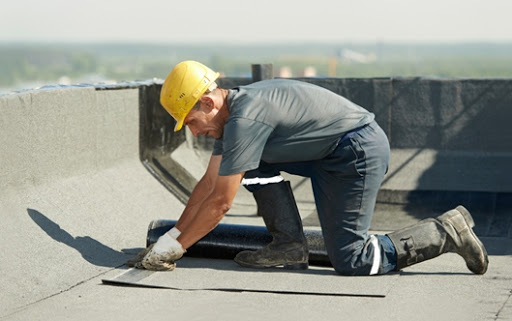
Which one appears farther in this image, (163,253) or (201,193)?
(201,193)

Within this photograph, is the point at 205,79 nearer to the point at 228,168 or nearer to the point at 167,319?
the point at 228,168

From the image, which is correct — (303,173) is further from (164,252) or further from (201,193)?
(164,252)

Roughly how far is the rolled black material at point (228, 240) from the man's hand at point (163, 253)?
15.6 inches

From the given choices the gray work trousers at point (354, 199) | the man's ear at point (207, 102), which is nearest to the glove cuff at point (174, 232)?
the man's ear at point (207, 102)

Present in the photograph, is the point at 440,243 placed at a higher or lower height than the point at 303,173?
lower

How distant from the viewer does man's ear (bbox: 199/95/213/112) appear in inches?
229

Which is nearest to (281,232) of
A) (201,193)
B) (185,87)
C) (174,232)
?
(201,193)

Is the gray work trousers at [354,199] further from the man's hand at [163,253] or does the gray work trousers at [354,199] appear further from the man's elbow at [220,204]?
the man's hand at [163,253]

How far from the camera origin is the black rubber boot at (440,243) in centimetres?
599

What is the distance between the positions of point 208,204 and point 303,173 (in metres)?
0.73

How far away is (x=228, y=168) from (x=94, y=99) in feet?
8.95

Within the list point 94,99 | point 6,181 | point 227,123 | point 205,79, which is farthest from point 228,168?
point 94,99

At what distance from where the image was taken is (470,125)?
8.84 meters

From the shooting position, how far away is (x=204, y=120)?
19.2 feet
